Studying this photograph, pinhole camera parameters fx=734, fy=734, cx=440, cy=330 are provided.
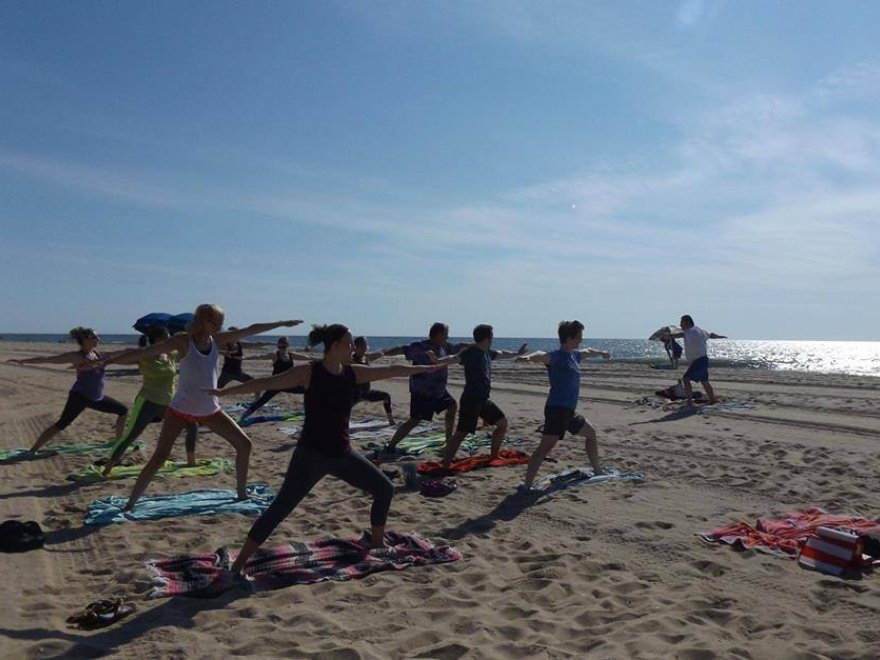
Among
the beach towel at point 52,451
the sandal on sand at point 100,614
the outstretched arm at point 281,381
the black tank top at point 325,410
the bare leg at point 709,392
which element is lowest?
the beach towel at point 52,451

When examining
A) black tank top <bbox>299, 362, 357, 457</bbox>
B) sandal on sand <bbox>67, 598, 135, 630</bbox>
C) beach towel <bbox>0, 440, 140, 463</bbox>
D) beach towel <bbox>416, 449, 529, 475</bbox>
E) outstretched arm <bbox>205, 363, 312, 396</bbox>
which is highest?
outstretched arm <bbox>205, 363, 312, 396</bbox>

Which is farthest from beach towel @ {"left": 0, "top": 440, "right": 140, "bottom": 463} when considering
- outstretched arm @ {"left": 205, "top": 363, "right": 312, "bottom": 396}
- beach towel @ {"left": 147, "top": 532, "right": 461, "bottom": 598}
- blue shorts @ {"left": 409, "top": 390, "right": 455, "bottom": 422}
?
outstretched arm @ {"left": 205, "top": 363, "right": 312, "bottom": 396}

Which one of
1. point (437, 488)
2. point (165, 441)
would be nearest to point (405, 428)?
point (437, 488)

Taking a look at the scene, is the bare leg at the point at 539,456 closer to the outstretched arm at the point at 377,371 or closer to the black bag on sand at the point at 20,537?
the outstretched arm at the point at 377,371

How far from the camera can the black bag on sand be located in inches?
243

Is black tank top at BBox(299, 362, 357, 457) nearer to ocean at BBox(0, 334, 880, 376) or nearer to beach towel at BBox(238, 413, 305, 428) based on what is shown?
beach towel at BBox(238, 413, 305, 428)

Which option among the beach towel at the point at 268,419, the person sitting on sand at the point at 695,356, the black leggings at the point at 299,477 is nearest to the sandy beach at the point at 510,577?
the black leggings at the point at 299,477

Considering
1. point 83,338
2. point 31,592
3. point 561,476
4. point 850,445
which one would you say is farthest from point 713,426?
point 31,592

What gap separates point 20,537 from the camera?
6.22 meters

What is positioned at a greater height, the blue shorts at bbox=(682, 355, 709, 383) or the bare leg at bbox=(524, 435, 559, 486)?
the blue shorts at bbox=(682, 355, 709, 383)

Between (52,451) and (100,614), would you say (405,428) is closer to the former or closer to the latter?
(52,451)

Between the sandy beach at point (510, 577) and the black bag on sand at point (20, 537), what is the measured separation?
10 centimetres

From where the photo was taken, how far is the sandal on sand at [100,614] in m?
4.66

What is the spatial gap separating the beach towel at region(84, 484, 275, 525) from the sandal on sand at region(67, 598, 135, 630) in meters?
2.47
